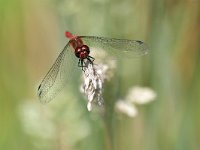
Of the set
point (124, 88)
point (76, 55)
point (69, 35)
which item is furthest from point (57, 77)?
point (124, 88)

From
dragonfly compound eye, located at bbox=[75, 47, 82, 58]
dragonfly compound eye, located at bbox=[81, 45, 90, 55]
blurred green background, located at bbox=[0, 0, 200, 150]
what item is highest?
dragonfly compound eye, located at bbox=[81, 45, 90, 55]

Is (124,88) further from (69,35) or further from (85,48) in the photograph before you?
(85,48)

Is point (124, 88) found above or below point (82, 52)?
below

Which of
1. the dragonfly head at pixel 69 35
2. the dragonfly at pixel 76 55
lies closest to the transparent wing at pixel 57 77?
the dragonfly at pixel 76 55

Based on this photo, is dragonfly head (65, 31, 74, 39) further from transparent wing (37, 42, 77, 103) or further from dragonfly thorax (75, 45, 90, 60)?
dragonfly thorax (75, 45, 90, 60)

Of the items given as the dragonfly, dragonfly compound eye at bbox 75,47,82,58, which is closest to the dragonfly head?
the dragonfly

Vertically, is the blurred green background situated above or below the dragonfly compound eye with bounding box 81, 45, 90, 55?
below

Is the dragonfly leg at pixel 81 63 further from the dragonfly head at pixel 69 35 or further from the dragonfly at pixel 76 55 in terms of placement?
the dragonfly head at pixel 69 35

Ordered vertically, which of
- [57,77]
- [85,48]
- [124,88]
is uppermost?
[85,48]
